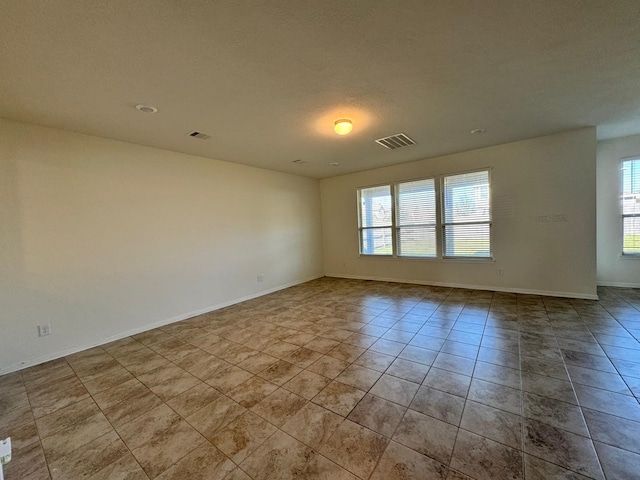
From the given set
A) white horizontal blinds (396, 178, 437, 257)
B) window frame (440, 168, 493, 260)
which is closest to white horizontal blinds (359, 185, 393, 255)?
white horizontal blinds (396, 178, 437, 257)

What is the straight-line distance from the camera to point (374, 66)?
2215mm

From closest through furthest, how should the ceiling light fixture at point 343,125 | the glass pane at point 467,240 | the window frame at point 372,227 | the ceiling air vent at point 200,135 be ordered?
the ceiling light fixture at point 343,125 < the ceiling air vent at point 200,135 < the glass pane at point 467,240 < the window frame at point 372,227

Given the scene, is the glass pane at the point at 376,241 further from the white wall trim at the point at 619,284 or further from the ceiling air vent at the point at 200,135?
the ceiling air vent at the point at 200,135

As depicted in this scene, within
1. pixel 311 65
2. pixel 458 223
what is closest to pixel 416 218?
pixel 458 223

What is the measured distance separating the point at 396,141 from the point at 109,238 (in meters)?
4.50

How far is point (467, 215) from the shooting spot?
5109 mm

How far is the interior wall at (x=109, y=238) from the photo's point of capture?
2865 millimetres

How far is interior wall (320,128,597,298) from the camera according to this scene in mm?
4113

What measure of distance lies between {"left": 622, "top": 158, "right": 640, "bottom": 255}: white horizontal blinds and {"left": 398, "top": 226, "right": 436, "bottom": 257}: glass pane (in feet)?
10.4

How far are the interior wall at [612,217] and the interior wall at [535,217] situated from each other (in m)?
1.18

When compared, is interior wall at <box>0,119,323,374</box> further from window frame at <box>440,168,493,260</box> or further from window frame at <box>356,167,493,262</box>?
window frame at <box>440,168,493,260</box>

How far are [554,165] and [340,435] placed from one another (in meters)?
5.21

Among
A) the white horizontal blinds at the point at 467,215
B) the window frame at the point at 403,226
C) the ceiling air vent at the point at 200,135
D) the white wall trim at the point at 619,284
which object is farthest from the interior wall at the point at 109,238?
the white wall trim at the point at 619,284

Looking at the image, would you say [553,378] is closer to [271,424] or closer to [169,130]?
[271,424]
